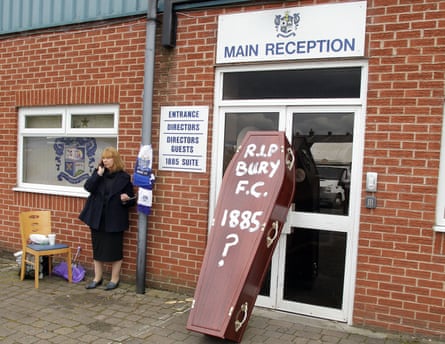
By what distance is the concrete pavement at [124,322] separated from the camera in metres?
3.86

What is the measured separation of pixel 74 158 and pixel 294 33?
137 inches

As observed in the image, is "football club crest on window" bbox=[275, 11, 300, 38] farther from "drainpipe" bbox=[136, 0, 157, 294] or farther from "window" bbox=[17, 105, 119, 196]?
"window" bbox=[17, 105, 119, 196]

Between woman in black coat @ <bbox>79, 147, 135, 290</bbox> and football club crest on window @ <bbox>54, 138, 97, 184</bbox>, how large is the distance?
2.58 feet

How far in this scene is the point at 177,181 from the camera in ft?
16.5

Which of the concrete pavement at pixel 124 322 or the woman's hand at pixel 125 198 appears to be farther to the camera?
the woman's hand at pixel 125 198

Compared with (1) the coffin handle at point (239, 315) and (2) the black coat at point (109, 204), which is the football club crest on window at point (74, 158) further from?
(1) the coffin handle at point (239, 315)

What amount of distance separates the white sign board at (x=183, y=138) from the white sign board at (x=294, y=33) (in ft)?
2.30

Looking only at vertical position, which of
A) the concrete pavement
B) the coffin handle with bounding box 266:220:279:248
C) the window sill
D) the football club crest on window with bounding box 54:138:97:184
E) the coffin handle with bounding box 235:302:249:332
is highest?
the football club crest on window with bounding box 54:138:97:184

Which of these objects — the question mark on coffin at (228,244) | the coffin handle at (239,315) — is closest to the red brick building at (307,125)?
the question mark on coffin at (228,244)

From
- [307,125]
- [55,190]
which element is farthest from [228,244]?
[55,190]

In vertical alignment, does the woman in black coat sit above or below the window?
below

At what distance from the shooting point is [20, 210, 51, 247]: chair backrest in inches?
214

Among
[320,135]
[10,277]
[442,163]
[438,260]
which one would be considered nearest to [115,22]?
[320,135]

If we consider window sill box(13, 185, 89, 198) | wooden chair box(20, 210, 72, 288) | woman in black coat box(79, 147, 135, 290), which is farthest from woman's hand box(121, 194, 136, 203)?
wooden chair box(20, 210, 72, 288)
